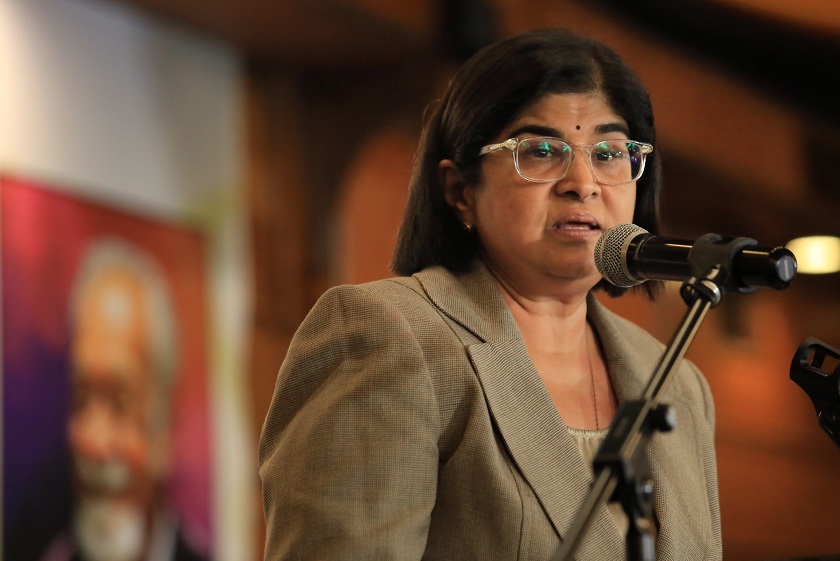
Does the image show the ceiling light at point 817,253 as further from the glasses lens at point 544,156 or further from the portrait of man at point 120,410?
the glasses lens at point 544,156

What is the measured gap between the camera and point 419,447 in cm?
188

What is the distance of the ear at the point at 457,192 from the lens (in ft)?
7.55

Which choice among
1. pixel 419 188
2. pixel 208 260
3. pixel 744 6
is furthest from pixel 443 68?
pixel 419 188

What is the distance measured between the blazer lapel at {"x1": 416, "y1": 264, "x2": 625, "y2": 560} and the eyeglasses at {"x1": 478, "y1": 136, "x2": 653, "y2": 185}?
0.79 feet

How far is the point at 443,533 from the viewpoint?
1.91 meters

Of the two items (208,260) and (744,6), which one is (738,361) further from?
(208,260)

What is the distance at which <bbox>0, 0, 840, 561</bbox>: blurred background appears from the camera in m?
4.66

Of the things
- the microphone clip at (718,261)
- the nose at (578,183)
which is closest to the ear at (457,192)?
the nose at (578,183)

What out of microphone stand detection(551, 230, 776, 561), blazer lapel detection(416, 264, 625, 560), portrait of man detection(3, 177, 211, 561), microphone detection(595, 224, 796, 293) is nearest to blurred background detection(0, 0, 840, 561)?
portrait of man detection(3, 177, 211, 561)

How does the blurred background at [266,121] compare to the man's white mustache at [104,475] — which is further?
the blurred background at [266,121]

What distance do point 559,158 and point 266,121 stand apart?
3.45 meters

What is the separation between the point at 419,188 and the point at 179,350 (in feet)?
9.17

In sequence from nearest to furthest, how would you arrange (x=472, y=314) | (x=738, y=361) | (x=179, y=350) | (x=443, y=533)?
(x=443, y=533), (x=472, y=314), (x=179, y=350), (x=738, y=361)

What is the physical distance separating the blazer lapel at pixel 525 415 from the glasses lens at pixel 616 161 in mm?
291
